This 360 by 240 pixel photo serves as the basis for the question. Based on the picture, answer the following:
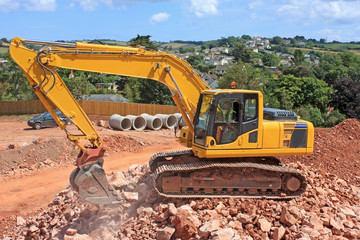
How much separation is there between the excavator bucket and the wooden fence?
24979 millimetres

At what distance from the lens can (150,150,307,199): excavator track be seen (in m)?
9.36

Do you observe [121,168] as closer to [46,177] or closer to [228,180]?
[46,177]

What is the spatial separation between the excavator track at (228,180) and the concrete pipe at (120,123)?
1736 cm

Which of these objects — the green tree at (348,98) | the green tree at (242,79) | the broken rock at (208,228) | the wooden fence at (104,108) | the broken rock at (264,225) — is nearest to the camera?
the broken rock at (208,228)

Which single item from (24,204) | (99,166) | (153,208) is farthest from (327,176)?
(24,204)

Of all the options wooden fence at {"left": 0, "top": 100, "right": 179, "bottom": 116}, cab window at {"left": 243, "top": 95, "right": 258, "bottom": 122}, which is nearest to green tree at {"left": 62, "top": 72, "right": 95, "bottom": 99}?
wooden fence at {"left": 0, "top": 100, "right": 179, "bottom": 116}

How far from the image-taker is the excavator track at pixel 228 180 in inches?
368

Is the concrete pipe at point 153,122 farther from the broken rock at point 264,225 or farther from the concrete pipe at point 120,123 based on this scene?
the broken rock at point 264,225

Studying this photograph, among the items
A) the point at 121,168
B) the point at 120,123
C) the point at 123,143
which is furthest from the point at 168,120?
the point at 121,168

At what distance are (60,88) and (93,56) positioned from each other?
46.2 inches

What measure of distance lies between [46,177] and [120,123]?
1090cm

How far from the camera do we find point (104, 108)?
119 ft

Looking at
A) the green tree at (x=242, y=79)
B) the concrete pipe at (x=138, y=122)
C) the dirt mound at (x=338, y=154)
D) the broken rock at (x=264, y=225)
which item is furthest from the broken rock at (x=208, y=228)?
the green tree at (x=242, y=79)

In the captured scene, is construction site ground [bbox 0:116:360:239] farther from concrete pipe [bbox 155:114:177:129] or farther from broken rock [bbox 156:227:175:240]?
concrete pipe [bbox 155:114:177:129]
